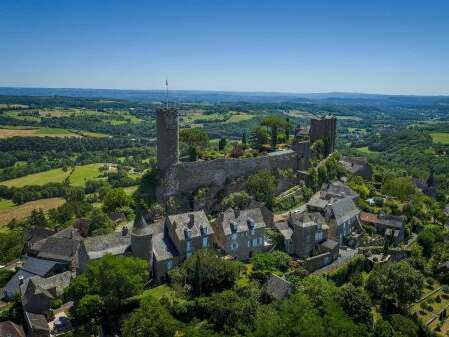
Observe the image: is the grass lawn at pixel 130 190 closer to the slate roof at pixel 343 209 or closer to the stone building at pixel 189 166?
the stone building at pixel 189 166

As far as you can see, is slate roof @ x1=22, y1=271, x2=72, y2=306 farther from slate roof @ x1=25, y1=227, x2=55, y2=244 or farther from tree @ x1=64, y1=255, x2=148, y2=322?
slate roof @ x1=25, y1=227, x2=55, y2=244

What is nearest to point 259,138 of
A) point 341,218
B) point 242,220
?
point 341,218

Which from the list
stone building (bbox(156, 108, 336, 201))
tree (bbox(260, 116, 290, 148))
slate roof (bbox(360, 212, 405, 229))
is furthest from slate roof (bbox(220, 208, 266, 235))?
tree (bbox(260, 116, 290, 148))

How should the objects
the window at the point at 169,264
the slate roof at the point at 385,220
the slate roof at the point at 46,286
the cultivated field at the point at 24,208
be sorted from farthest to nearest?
1. the cultivated field at the point at 24,208
2. the slate roof at the point at 385,220
3. the window at the point at 169,264
4. the slate roof at the point at 46,286

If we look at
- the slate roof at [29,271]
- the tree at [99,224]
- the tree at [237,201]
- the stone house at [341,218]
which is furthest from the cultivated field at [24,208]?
the stone house at [341,218]

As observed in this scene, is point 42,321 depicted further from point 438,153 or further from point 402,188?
point 438,153
